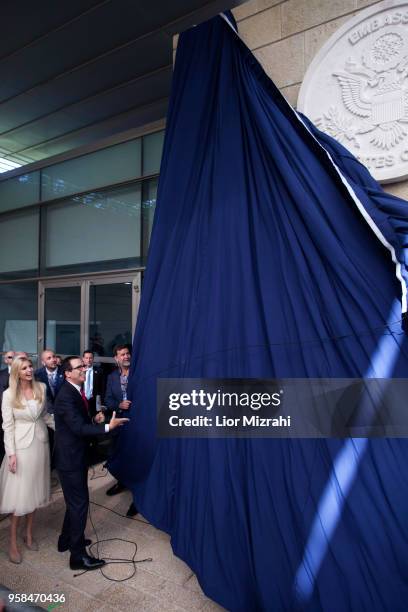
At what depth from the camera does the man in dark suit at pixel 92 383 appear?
14.3 feet

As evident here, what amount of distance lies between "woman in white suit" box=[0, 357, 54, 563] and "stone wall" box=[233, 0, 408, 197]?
296 cm

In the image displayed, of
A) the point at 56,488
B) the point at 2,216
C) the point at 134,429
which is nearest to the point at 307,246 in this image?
the point at 134,429

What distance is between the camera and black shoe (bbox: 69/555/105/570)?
97.1 inches

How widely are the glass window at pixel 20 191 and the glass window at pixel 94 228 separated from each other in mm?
538

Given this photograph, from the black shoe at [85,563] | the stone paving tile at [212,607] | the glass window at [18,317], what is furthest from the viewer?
the glass window at [18,317]

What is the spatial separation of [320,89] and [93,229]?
3.70 metres

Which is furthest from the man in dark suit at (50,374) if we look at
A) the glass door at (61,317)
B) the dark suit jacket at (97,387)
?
the glass door at (61,317)

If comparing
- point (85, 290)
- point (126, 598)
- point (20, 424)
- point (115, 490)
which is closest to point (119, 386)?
point (115, 490)

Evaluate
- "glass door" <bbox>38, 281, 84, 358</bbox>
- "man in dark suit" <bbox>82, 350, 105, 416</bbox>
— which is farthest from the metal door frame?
"man in dark suit" <bbox>82, 350, 105, 416</bbox>

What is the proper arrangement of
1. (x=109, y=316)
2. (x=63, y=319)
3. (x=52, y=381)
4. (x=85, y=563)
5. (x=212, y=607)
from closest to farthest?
1. (x=212, y=607)
2. (x=85, y=563)
3. (x=52, y=381)
4. (x=109, y=316)
5. (x=63, y=319)

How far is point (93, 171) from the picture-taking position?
568 centimetres

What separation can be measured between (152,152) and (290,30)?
2.50 meters

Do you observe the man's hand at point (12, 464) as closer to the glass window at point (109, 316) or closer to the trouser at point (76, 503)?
the trouser at point (76, 503)

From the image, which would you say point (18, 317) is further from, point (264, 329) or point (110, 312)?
point (264, 329)
